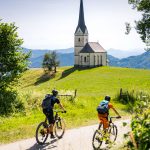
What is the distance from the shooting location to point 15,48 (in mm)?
26609

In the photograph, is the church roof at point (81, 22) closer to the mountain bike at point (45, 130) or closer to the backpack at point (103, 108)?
the mountain bike at point (45, 130)

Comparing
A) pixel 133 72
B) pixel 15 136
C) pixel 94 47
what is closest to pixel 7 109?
pixel 15 136

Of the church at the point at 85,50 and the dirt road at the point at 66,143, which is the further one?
the church at the point at 85,50

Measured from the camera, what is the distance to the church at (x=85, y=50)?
11650cm

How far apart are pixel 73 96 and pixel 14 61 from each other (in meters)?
6.85

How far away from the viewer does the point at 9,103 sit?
24.5 m

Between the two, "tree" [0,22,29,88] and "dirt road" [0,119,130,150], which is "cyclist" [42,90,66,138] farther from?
"tree" [0,22,29,88]

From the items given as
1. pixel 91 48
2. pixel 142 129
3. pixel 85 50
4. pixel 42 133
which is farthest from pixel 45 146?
pixel 91 48

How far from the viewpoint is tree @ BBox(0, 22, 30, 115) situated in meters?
25.6

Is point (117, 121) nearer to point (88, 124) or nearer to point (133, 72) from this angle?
point (88, 124)

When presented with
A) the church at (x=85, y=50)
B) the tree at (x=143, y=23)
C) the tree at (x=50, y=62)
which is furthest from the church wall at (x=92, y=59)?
the tree at (x=143, y=23)

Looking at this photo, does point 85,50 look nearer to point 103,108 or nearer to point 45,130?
point 45,130

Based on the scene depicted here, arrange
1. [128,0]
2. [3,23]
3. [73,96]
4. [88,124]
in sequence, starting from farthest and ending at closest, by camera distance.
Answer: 1. [128,0]
2. [73,96]
3. [3,23]
4. [88,124]

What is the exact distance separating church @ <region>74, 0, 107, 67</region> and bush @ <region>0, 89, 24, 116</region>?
90.3 m
